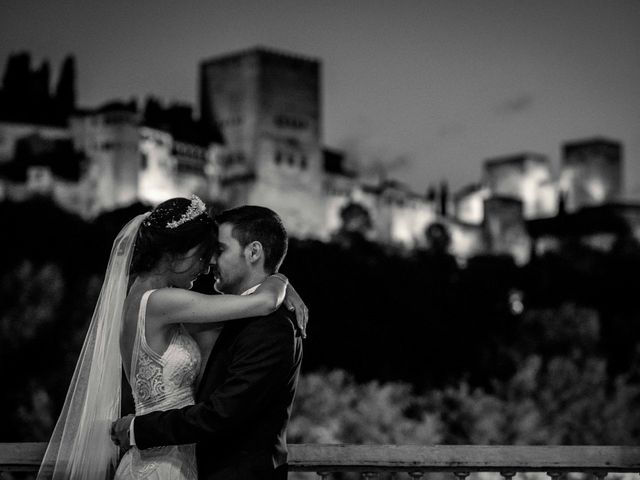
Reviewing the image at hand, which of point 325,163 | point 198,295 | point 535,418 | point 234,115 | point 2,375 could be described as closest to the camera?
point 198,295

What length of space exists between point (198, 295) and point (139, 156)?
45.4 m

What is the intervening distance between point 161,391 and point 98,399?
1.27 feet

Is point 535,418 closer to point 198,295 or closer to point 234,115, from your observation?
point 198,295

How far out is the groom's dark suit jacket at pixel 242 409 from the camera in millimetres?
2967

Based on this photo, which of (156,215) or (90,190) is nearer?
(156,215)

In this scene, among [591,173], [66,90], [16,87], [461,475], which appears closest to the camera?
[461,475]

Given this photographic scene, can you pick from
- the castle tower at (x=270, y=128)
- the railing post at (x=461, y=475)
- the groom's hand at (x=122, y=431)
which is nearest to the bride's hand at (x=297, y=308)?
the groom's hand at (x=122, y=431)

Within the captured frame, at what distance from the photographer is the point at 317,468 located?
3.91m

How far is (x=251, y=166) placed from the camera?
5562 centimetres

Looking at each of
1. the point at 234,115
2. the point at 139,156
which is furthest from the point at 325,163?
the point at 139,156

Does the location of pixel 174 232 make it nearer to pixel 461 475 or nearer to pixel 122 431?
pixel 122 431

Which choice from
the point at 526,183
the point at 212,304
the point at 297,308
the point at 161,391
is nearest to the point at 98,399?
the point at 161,391

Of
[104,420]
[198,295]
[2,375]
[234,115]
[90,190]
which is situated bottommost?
[2,375]

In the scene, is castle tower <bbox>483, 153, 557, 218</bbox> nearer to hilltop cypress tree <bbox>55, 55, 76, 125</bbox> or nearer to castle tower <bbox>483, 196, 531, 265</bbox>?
castle tower <bbox>483, 196, 531, 265</bbox>
